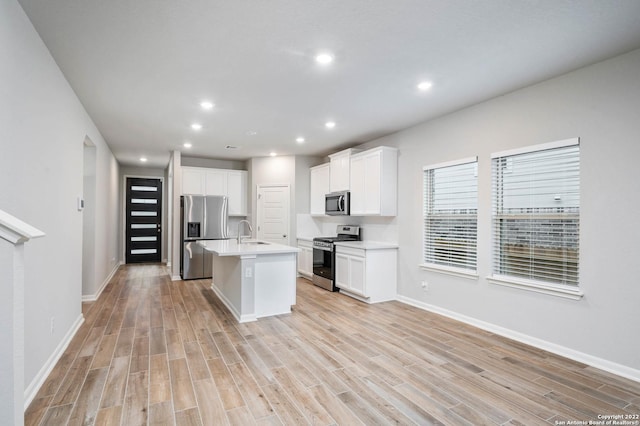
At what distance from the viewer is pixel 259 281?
4.25 m

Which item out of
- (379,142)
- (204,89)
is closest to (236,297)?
(204,89)

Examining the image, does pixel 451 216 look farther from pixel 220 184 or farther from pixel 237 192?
pixel 220 184

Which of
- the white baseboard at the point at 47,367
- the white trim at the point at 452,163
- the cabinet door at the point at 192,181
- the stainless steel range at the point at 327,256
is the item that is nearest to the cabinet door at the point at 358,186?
the stainless steel range at the point at 327,256

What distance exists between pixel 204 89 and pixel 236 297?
253 centimetres

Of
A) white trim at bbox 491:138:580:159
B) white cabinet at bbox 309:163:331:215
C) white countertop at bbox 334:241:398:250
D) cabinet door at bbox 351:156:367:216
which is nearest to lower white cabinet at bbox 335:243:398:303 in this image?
white countertop at bbox 334:241:398:250

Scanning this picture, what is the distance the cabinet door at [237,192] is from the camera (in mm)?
7680

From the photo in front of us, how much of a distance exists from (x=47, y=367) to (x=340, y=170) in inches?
189

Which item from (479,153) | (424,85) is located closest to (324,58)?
(424,85)

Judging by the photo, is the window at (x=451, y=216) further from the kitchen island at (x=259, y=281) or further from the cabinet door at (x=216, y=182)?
the cabinet door at (x=216, y=182)

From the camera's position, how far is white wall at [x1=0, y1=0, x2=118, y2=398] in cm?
208

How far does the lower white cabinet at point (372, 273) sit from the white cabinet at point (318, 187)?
1.77m

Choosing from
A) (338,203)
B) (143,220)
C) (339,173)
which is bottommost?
(143,220)

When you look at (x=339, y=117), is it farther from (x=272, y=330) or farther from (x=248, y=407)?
(x=248, y=407)

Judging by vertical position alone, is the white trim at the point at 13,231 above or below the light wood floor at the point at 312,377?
above
